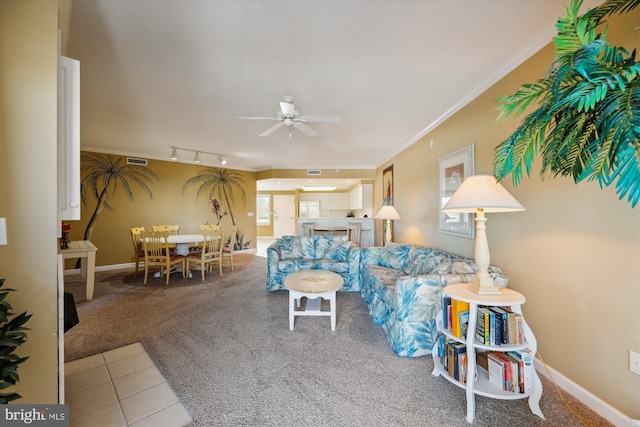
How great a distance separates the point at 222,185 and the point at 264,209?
411cm

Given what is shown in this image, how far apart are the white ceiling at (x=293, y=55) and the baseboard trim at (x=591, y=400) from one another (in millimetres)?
2509

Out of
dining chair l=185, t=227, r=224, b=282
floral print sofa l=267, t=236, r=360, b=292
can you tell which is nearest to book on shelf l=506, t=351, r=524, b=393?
floral print sofa l=267, t=236, r=360, b=292

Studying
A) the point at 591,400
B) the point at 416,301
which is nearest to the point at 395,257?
the point at 416,301

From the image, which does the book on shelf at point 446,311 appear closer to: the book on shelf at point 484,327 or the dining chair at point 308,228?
the book on shelf at point 484,327

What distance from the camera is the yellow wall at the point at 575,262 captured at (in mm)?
1414

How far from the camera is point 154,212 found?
5891 mm

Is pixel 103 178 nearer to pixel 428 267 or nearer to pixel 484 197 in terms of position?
pixel 428 267

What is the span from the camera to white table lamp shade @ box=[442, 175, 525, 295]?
1579 millimetres

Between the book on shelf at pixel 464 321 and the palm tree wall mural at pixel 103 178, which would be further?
the palm tree wall mural at pixel 103 178

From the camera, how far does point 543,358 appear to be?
1.90 m

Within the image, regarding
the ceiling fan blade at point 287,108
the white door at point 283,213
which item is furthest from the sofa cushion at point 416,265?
the white door at point 283,213

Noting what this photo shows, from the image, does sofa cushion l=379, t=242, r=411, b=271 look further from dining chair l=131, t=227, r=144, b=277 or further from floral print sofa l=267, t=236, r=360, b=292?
dining chair l=131, t=227, r=144, b=277

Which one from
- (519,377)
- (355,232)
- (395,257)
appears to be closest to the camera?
(519,377)

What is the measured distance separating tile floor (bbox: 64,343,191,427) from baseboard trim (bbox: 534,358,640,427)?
2.57 m
